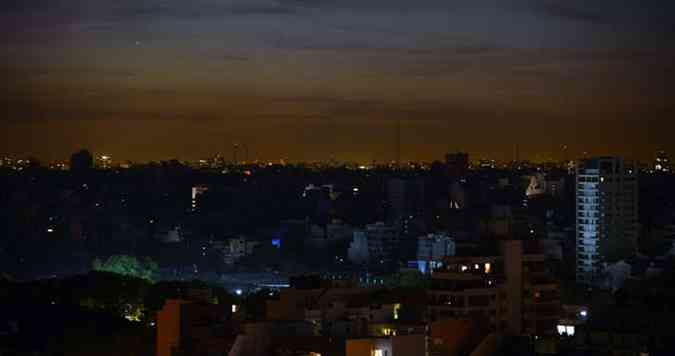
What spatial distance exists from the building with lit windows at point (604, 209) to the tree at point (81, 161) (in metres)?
40.4

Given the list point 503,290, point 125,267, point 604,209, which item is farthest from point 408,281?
point 604,209

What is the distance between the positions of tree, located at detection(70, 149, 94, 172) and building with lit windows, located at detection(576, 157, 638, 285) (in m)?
40.4

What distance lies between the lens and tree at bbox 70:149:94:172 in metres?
80.5

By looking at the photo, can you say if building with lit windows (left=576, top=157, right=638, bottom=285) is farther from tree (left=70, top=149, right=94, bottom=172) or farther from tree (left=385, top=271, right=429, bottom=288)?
tree (left=70, top=149, right=94, bottom=172)

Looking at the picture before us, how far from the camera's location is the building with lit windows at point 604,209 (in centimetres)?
4131

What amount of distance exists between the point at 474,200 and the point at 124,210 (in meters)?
12.9

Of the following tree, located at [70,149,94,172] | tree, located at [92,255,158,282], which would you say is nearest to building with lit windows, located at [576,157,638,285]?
tree, located at [92,255,158,282]

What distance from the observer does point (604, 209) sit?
4266cm

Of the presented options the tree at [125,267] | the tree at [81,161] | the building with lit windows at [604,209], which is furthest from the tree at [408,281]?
the tree at [81,161]

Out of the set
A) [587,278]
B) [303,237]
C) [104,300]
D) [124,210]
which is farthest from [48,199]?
[104,300]

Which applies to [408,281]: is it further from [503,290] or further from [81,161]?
[81,161]

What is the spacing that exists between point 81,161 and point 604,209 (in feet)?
140

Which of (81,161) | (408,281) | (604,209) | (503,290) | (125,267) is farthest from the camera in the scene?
(81,161)

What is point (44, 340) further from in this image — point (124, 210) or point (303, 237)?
point (124, 210)
